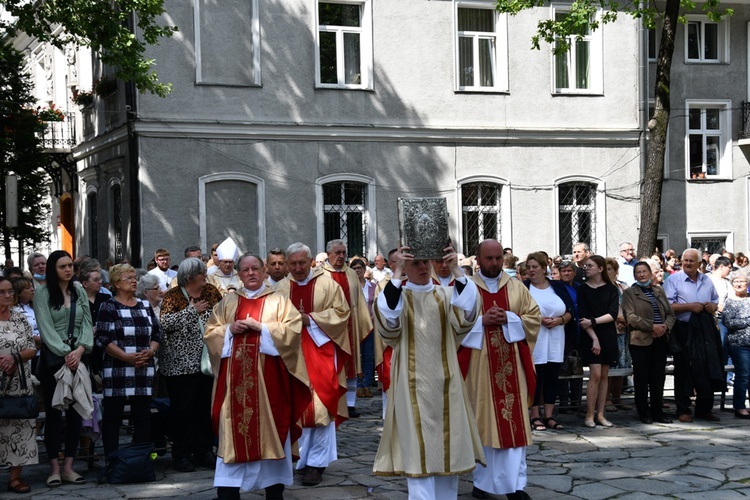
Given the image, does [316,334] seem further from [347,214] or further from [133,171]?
[347,214]

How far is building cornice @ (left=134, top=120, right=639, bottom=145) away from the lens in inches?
774

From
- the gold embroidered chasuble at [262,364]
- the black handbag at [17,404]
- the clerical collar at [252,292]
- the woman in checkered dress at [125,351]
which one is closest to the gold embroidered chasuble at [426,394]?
the gold embroidered chasuble at [262,364]

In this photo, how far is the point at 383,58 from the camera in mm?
21219

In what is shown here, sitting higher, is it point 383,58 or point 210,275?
point 383,58

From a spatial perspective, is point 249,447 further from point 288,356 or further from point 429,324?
point 429,324

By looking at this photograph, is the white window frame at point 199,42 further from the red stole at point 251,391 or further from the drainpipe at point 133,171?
the red stole at point 251,391

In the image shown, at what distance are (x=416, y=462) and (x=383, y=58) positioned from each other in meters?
15.1

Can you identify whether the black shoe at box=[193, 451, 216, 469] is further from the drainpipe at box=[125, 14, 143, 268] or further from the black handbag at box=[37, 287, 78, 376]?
the drainpipe at box=[125, 14, 143, 268]

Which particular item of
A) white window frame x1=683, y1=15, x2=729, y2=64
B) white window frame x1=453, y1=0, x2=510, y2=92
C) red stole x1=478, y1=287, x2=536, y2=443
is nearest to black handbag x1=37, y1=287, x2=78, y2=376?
red stole x1=478, y1=287, x2=536, y2=443

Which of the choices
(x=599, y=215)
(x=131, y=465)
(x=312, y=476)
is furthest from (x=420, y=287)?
(x=599, y=215)

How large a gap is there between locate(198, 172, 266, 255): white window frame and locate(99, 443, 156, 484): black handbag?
36.1 feet

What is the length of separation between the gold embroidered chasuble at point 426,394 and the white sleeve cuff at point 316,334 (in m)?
2.00

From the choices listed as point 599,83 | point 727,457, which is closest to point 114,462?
point 727,457

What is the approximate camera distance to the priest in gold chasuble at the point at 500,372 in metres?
8.02
